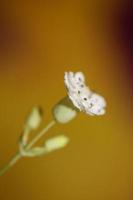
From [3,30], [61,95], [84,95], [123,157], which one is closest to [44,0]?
[3,30]

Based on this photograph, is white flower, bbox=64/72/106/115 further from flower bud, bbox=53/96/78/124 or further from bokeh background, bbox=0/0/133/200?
bokeh background, bbox=0/0/133/200

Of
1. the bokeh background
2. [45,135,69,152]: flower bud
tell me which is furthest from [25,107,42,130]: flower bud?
the bokeh background

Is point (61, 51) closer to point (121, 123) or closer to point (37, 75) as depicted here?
point (37, 75)

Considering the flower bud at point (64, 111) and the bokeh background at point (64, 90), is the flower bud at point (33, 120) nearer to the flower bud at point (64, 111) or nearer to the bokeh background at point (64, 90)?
the flower bud at point (64, 111)

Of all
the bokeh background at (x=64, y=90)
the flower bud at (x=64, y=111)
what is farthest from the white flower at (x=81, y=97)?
the bokeh background at (x=64, y=90)

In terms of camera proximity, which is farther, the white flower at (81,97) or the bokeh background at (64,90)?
the bokeh background at (64,90)

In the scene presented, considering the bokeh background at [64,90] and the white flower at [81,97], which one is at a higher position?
the white flower at [81,97]

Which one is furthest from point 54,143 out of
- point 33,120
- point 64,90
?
point 64,90
